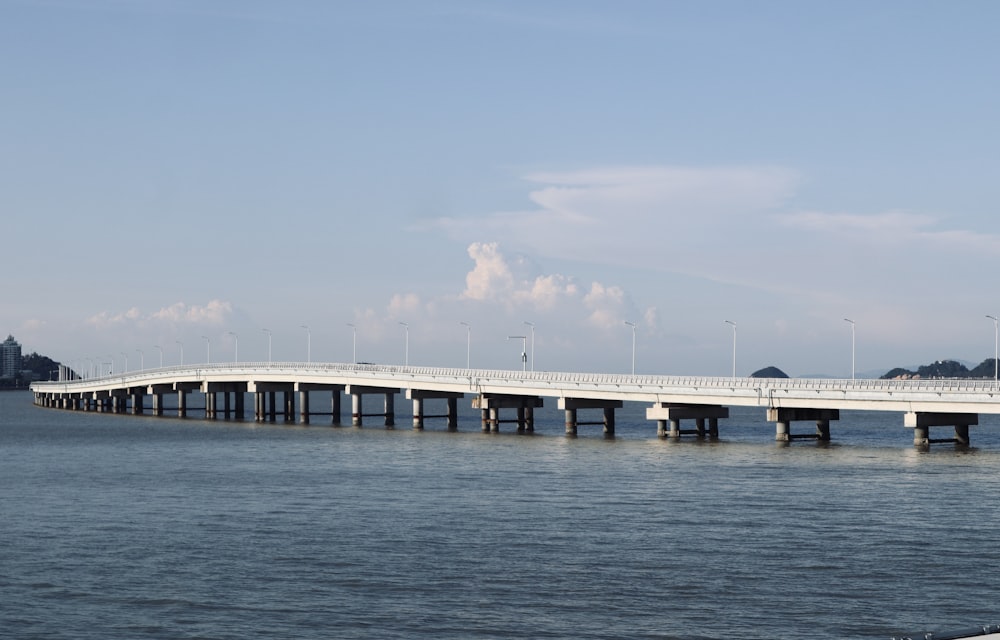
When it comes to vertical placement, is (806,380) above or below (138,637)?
above

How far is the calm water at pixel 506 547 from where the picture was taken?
35781mm

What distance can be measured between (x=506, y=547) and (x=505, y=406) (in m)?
80.6

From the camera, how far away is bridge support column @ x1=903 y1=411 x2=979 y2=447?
90125 mm

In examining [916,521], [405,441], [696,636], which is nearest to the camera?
[696,636]

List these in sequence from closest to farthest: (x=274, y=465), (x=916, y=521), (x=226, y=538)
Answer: (x=226, y=538) → (x=916, y=521) → (x=274, y=465)

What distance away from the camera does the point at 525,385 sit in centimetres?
12062

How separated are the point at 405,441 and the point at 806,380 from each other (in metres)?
33.5

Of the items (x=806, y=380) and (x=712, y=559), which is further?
(x=806, y=380)

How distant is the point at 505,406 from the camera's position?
5032 inches

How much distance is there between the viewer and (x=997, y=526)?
51.6 m

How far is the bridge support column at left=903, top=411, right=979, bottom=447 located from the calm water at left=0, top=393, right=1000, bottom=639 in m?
3.31

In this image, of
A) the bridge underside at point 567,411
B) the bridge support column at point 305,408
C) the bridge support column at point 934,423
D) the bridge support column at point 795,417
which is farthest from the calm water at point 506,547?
the bridge support column at point 305,408

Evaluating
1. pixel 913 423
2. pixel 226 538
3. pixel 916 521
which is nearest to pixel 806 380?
pixel 913 423

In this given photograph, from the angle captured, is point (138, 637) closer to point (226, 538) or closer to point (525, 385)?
point (226, 538)
